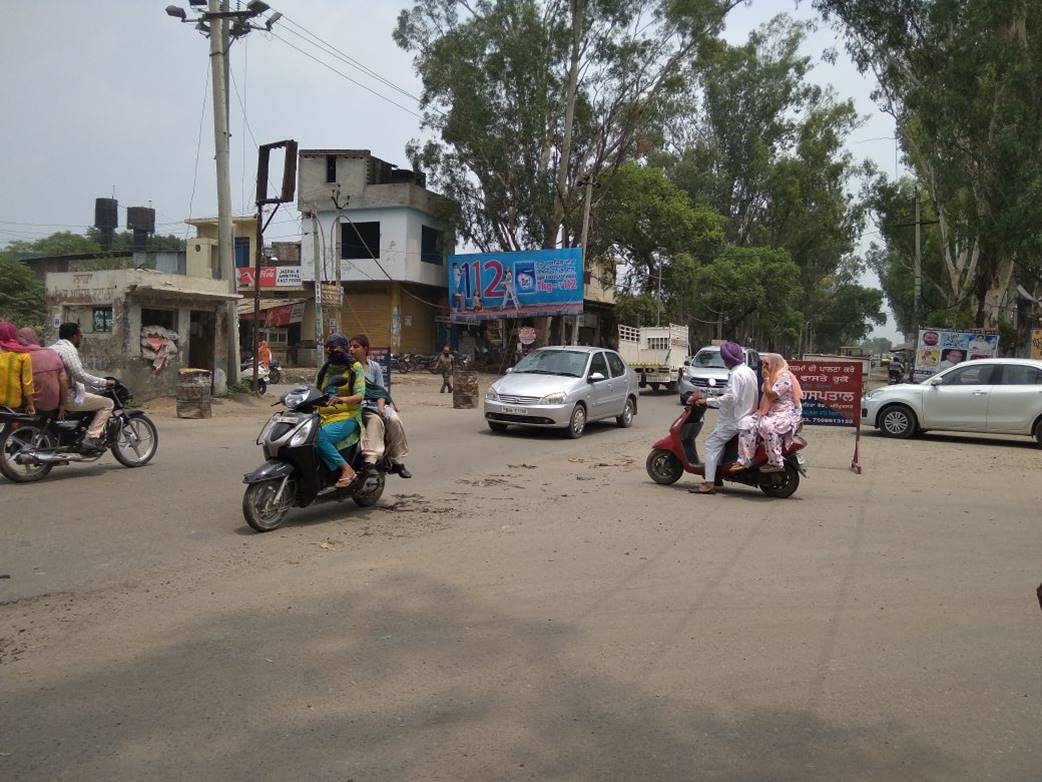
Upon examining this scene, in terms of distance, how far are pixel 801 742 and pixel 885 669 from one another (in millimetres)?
1053

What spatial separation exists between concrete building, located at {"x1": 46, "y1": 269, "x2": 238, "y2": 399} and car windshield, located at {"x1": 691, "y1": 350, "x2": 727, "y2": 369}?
1292cm

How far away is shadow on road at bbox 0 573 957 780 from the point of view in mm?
3184

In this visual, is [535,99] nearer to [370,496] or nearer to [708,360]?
[708,360]

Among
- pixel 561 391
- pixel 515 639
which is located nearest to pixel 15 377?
pixel 515 639

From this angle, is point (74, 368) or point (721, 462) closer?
point (74, 368)

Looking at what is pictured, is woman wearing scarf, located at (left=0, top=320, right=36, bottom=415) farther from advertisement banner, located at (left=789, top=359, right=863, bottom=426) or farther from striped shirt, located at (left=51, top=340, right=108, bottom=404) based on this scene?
advertisement banner, located at (left=789, top=359, right=863, bottom=426)

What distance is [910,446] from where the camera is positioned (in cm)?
1454

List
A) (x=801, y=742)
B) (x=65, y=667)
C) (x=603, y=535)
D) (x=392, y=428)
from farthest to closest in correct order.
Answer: (x=392, y=428)
(x=603, y=535)
(x=65, y=667)
(x=801, y=742)

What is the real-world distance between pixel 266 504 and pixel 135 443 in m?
3.81

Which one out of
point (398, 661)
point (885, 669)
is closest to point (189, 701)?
point (398, 661)

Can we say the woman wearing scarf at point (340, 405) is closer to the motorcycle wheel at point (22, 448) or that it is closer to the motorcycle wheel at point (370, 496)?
the motorcycle wheel at point (370, 496)

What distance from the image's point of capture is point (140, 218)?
50688mm

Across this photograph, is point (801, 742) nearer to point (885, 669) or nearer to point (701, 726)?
point (701, 726)

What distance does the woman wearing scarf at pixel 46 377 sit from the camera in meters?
8.66
